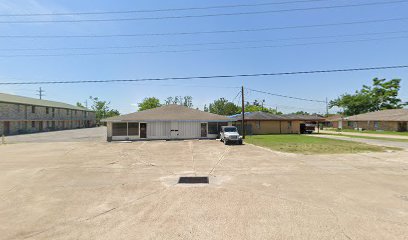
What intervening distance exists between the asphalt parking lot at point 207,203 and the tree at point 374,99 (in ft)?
242

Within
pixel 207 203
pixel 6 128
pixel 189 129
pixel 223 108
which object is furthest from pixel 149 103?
pixel 207 203

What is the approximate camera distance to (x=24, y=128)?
159 ft

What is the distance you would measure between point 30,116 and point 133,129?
35.8 m

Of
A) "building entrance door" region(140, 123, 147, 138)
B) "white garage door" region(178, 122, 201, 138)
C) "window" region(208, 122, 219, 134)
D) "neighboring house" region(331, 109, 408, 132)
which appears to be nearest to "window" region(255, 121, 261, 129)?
"window" region(208, 122, 219, 134)

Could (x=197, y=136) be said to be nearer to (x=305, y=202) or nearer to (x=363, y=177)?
(x=363, y=177)

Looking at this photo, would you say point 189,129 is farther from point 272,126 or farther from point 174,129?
point 272,126

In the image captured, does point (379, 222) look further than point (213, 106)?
No

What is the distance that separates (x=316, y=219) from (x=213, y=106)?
9669 cm

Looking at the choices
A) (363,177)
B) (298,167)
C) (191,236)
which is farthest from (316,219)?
(298,167)

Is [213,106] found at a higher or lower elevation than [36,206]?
higher

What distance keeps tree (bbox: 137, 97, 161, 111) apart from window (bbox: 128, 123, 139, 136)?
5614cm

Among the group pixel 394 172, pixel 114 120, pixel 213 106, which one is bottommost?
pixel 394 172

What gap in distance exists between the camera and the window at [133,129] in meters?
30.7

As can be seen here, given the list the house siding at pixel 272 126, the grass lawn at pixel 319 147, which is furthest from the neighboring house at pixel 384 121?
the grass lawn at pixel 319 147
